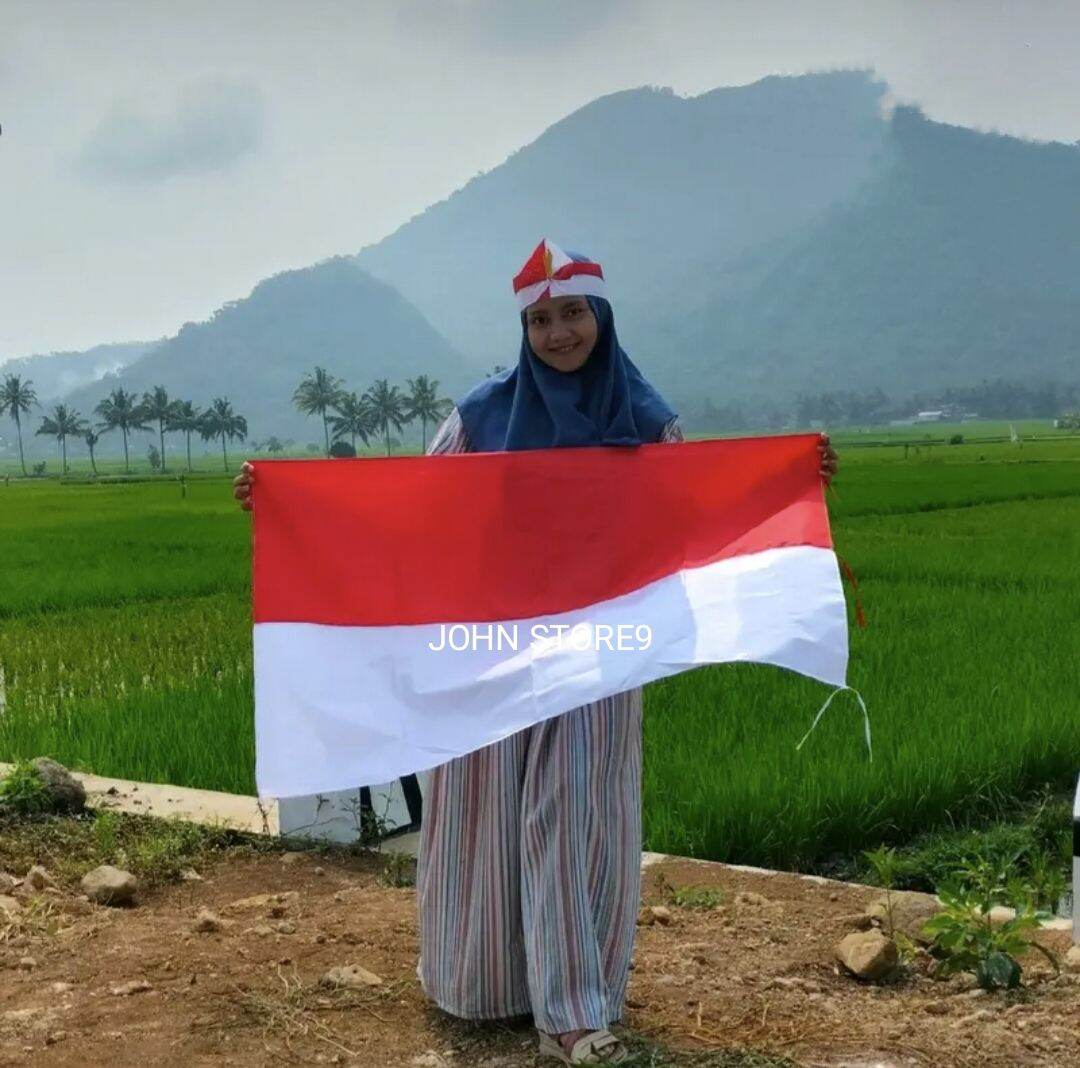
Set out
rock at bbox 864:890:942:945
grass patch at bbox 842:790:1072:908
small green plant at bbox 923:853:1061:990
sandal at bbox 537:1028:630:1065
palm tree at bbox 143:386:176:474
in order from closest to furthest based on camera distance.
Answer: sandal at bbox 537:1028:630:1065, small green plant at bbox 923:853:1061:990, rock at bbox 864:890:942:945, grass patch at bbox 842:790:1072:908, palm tree at bbox 143:386:176:474

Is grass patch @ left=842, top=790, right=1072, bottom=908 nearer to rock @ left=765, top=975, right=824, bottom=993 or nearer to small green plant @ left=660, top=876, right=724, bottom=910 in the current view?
small green plant @ left=660, top=876, right=724, bottom=910

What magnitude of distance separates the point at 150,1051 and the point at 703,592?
1466mm

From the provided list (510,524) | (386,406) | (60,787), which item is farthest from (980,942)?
(386,406)

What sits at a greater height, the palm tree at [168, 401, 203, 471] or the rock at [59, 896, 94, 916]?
the palm tree at [168, 401, 203, 471]

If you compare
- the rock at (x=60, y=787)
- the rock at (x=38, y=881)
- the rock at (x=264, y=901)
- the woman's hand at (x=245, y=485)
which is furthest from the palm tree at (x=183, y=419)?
the woman's hand at (x=245, y=485)

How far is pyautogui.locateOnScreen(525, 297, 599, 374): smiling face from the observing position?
9.11 ft

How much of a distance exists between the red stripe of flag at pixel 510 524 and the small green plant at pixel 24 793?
1.99m

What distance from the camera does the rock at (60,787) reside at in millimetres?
4660

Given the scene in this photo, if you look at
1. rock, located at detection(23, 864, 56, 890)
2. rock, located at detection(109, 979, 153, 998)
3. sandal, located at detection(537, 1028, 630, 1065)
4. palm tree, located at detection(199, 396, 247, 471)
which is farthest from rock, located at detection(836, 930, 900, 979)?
palm tree, located at detection(199, 396, 247, 471)

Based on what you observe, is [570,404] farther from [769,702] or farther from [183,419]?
[183,419]

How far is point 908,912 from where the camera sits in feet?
11.3

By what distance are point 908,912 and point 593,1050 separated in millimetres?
1161

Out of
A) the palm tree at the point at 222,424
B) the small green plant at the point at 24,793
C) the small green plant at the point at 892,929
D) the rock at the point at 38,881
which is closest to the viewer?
the small green plant at the point at 892,929

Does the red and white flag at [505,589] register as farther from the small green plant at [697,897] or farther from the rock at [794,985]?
the small green plant at [697,897]
